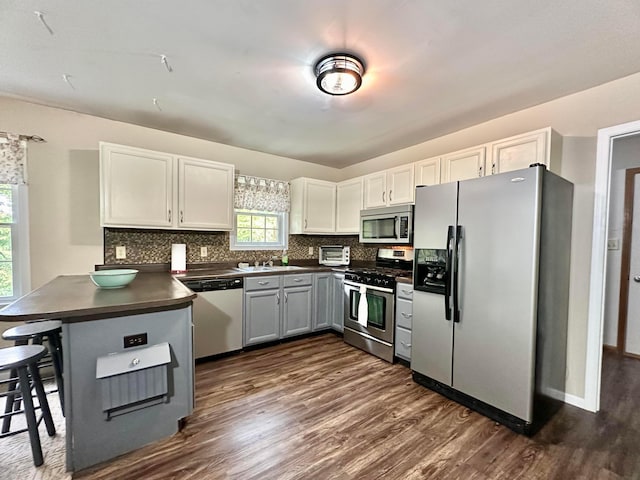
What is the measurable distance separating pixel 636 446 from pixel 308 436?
2118mm

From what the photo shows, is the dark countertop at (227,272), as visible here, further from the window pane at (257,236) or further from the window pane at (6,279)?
the window pane at (6,279)

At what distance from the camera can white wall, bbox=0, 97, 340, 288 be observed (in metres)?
2.60

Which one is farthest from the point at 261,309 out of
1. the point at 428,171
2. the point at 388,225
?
the point at 428,171

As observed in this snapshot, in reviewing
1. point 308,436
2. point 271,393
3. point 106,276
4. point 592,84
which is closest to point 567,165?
point 592,84

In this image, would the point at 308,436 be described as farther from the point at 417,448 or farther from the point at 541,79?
the point at 541,79

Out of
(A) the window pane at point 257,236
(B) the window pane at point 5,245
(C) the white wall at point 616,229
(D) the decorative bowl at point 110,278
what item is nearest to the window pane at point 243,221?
(A) the window pane at point 257,236

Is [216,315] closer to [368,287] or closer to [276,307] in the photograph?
[276,307]

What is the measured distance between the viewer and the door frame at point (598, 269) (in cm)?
216

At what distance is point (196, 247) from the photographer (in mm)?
3441

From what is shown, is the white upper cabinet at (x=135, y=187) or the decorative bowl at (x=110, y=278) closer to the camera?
the decorative bowl at (x=110, y=278)

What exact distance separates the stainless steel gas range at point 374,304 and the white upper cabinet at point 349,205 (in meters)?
0.63

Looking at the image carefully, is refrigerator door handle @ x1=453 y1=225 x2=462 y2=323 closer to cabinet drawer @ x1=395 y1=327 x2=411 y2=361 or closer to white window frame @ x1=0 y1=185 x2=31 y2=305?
cabinet drawer @ x1=395 y1=327 x2=411 y2=361

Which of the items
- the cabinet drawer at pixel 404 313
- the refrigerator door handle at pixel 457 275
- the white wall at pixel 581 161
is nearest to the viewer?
the white wall at pixel 581 161

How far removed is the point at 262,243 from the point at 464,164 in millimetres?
2701
